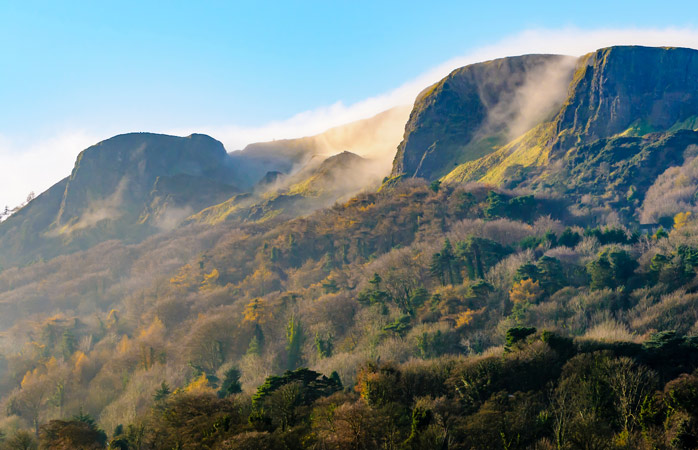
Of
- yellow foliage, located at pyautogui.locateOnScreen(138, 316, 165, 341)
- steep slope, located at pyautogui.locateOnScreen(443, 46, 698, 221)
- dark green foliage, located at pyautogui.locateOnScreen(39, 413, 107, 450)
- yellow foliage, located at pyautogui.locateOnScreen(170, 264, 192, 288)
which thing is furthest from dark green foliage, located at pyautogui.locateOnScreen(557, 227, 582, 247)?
yellow foliage, located at pyautogui.locateOnScreen(170, 264, 192, 288)

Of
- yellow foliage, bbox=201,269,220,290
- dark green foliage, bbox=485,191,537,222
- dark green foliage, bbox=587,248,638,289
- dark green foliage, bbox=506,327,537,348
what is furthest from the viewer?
yellow foliage, bbox=201,269,220,290

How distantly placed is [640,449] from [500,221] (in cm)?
9299

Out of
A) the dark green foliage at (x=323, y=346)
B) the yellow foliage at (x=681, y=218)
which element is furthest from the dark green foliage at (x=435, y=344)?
the yellow foliage at (x=681, y=218)

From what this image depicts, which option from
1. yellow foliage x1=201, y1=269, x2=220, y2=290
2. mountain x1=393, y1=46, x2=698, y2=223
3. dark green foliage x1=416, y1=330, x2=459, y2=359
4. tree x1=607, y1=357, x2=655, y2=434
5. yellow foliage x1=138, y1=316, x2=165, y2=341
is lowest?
dark green foliage x1=416, y1=330, x2=459, y2=359

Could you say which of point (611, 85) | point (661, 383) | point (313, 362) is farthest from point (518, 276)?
point (611, 85)

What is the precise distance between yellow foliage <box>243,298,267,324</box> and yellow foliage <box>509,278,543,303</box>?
44.2 metres

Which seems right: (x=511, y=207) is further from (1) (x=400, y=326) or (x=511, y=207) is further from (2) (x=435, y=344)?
(2) (x=435, y=344)

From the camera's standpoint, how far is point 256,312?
107250 mm

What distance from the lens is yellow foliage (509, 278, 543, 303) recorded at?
87938 millimetres

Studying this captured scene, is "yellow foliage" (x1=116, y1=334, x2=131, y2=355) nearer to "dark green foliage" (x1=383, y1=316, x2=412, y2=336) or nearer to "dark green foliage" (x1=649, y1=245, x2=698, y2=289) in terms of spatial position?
"dark green foliage" (x1=383, y1=316, x2=412, y2=336)

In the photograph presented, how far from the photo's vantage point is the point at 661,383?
2044 inches

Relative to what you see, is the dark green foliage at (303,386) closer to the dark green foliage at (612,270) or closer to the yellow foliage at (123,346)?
the dark green foliage at (612,270)

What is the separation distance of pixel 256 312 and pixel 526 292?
48437mm

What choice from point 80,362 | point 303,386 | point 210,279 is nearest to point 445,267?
point 303,386
